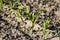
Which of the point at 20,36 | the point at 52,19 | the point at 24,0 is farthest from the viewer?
the point at 24,0

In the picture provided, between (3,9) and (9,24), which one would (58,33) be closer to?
(9,24)

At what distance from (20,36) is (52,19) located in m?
0.50

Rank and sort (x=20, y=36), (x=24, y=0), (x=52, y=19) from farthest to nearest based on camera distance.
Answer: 1. (x=24, y=0)
2. (x=52, y=19)
3. (x=20, y=36)

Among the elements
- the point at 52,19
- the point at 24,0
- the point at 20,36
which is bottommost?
the point at 20,36

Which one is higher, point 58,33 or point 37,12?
point 37,12

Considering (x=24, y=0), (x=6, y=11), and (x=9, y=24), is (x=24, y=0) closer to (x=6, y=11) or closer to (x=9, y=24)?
(x=6, y=11)

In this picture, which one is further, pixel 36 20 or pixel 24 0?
pixel 24 0

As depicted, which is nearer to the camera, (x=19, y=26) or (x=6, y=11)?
(x=19, y=26)

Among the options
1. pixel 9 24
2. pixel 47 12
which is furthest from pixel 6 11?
pixel 47 12

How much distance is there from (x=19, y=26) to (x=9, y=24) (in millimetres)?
135

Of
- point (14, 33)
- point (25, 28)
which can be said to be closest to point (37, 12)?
point (25, 28)

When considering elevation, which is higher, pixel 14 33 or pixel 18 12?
pixel 18 12

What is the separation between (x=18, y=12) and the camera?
236 cm

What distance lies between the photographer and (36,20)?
2.35 metres
